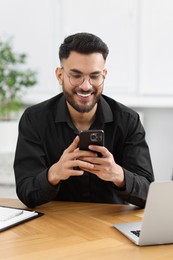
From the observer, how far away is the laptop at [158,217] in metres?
1.43

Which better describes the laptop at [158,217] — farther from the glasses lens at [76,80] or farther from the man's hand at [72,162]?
the glasses lens at [76,80]

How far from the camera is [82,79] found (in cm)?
210

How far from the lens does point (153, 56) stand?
391 cm

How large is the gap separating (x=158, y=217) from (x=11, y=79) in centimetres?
317

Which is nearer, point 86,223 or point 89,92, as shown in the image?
point 86,223

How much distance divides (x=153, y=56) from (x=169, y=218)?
8.52 ft

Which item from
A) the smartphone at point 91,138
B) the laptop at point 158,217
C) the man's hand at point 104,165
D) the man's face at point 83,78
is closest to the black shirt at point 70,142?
the man's face at point 83,78

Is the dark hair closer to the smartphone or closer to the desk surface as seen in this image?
the smartphone

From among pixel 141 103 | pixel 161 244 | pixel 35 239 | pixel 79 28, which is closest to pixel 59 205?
pixel 35 239

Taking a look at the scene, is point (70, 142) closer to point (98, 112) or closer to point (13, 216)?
point (98, 112)

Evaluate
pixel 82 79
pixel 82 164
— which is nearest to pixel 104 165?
pixel 82 164

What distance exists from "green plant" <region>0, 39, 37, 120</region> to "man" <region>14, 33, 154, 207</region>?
216cm

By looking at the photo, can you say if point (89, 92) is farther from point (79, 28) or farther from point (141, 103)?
point (79, 28)

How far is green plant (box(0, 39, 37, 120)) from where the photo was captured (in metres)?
4.43
